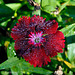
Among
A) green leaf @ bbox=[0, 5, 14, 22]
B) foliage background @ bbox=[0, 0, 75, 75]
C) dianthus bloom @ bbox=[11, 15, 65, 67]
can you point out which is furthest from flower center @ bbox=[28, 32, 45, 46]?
green leaf @ bbox=[0, 5, 14, 22]

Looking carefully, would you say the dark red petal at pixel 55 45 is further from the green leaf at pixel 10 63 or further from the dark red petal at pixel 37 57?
the green leaf at pixel 10 63

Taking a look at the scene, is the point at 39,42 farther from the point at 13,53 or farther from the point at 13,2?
the point at 13,2

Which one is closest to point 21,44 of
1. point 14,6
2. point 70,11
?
point 14,6

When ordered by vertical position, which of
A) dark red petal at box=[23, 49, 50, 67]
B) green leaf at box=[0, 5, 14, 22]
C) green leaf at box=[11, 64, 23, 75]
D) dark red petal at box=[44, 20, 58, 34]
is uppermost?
green leaf at box=[0, 5, 14, 22]

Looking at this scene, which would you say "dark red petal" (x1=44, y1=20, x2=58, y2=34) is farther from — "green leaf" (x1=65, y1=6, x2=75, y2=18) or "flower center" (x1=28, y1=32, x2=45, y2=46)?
"green leaf" (x1=65, y1=6, x2=75, y2=18)

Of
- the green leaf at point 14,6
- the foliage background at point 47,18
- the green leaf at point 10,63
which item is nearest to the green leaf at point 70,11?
the foliage background at point 47,18

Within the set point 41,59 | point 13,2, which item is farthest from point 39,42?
point 13,2

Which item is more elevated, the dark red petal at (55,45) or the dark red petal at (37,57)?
the dark red petal at (55,45)
